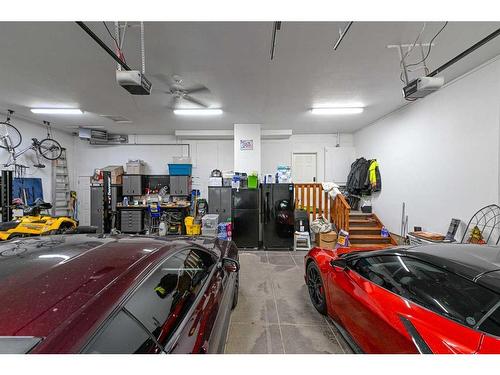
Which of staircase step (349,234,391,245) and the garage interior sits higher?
the garage interior

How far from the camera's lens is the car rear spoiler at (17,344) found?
643 mm

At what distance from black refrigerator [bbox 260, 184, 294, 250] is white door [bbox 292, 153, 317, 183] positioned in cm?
215

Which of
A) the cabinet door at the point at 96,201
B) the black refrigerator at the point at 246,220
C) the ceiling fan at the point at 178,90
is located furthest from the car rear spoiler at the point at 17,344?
the cabinet door at the point at 96,201

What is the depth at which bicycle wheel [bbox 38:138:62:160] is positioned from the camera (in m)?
5.89

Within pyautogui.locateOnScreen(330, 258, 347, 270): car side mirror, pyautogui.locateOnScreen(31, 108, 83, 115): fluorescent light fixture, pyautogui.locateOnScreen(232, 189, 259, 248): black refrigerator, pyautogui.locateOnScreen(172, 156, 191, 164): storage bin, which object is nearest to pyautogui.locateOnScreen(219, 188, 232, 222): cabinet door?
pyautogui.locateOnScreen(232, 189, 259, 248): black refrigerator

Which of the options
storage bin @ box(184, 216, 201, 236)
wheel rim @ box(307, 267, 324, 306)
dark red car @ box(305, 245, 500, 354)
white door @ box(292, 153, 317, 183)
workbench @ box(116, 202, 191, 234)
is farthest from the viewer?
white door @ box(292, 153, 317, 183)

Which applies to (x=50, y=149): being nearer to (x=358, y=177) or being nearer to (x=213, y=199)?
(x=213, y=199)

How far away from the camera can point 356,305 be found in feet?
5.51

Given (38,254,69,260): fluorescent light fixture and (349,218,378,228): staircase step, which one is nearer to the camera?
(38,254,69,260): fluorescent light fixture

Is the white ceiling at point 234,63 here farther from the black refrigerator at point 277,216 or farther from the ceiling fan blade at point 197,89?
the black refrigerator at point 277,216

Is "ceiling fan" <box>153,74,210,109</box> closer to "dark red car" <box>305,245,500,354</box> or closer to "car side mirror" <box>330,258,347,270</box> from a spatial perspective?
"car side mirror" <box>330,258,347,270</box>

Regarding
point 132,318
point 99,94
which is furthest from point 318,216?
point 99,94
